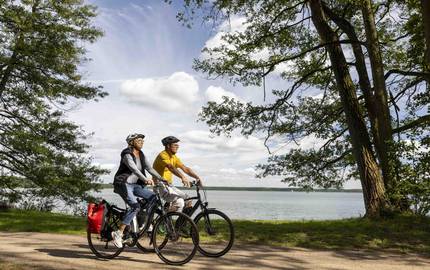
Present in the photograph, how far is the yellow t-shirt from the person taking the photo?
8.15 metres

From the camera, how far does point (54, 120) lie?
19938 millimetres

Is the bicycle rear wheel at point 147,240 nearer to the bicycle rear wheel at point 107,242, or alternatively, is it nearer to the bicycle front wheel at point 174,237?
the bicycle front wheel at point 174,237

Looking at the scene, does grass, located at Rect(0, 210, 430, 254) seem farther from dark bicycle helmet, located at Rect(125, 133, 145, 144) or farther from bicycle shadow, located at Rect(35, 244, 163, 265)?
dark bicycle helmet, located at Rect(125, 133, 145, 144)

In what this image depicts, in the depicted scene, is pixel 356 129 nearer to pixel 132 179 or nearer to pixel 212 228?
pixel 212 228

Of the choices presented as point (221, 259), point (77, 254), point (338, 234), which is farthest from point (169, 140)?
point (338, 234)

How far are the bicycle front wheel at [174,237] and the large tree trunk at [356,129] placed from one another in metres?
7.76

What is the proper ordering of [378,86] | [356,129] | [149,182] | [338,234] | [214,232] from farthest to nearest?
1. [378,86]
2. [356,129]
3. [338,234]
4. [214,232]
5. [149,182]

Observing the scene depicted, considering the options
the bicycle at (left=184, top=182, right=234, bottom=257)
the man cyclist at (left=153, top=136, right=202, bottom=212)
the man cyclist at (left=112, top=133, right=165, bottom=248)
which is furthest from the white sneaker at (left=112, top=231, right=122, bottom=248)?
the bicycle at (left=184, top=182, right=234, bottom=257)

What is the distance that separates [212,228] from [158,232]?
0.95 m

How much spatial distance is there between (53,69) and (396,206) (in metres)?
14.1

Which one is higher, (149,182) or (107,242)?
(149,182)

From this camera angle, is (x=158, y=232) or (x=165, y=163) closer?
(x=158, y=232)

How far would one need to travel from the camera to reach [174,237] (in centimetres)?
773

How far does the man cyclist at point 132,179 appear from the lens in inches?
303
